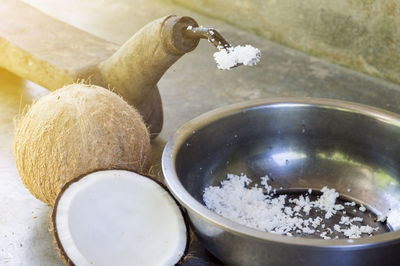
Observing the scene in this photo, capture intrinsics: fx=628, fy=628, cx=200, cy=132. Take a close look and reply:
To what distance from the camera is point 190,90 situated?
378 cm

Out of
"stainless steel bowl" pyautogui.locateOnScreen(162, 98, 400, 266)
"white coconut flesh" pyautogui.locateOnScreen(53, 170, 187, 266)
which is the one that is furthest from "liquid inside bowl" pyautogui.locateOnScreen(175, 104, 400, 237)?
"white coconut flesh" pyautogui.locateOnScreen(53, 170, 187, 266)

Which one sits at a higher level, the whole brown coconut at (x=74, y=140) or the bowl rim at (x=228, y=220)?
the bowl rim at (x=228, y=220)

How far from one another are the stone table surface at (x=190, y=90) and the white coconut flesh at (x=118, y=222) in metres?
0.27

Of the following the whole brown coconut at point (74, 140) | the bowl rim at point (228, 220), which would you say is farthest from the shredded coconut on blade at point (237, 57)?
the whole brown coconut at point (74, 140)

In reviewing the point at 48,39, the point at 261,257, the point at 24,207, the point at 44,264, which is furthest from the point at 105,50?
the point at 261,257

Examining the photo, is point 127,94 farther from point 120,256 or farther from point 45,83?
point 120,256

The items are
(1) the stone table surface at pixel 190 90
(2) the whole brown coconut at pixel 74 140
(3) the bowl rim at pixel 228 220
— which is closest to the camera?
(3) the bowl rim at pixel 228 220

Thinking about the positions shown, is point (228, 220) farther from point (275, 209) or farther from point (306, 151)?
point (306, 151)

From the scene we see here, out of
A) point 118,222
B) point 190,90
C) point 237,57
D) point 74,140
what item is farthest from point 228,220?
point 190,90

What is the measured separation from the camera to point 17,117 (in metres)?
3.45

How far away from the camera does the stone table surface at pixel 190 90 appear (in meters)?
2.58

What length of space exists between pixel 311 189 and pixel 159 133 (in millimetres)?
962

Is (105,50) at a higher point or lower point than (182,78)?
higher

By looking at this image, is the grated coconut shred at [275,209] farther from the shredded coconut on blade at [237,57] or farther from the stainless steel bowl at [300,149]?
the shredded coconut on blade at [237,57]
